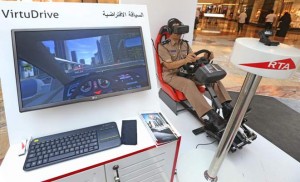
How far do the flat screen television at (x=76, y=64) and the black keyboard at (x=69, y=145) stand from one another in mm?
185

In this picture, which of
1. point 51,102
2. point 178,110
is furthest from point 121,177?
point 178,110

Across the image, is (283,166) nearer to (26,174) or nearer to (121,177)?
(121,177)

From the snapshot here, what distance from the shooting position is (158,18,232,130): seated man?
1.90m

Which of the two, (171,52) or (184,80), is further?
(171,52)

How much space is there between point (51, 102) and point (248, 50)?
1009mm

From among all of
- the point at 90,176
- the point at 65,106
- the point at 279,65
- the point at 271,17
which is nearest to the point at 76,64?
the point at 65,106

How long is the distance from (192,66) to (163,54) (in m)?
0.38

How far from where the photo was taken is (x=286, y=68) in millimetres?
862

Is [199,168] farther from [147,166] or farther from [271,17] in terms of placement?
[271,17]

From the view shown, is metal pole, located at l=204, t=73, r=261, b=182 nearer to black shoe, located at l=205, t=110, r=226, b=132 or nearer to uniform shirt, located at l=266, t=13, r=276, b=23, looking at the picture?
black shoe, located at l=205, t=110, r=226, b=132

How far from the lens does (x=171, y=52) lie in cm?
228

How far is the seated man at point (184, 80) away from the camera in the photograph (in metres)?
1.90

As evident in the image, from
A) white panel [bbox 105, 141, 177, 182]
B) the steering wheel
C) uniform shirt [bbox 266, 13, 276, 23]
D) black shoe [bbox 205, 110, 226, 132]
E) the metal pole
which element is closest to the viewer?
white panel [bbox 105, 141, 177, 182]

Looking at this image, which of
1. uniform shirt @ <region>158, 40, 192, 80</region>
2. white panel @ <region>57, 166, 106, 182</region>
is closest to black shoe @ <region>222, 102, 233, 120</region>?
uniform shirt @ <region>158, 40, 192, 80</region>
